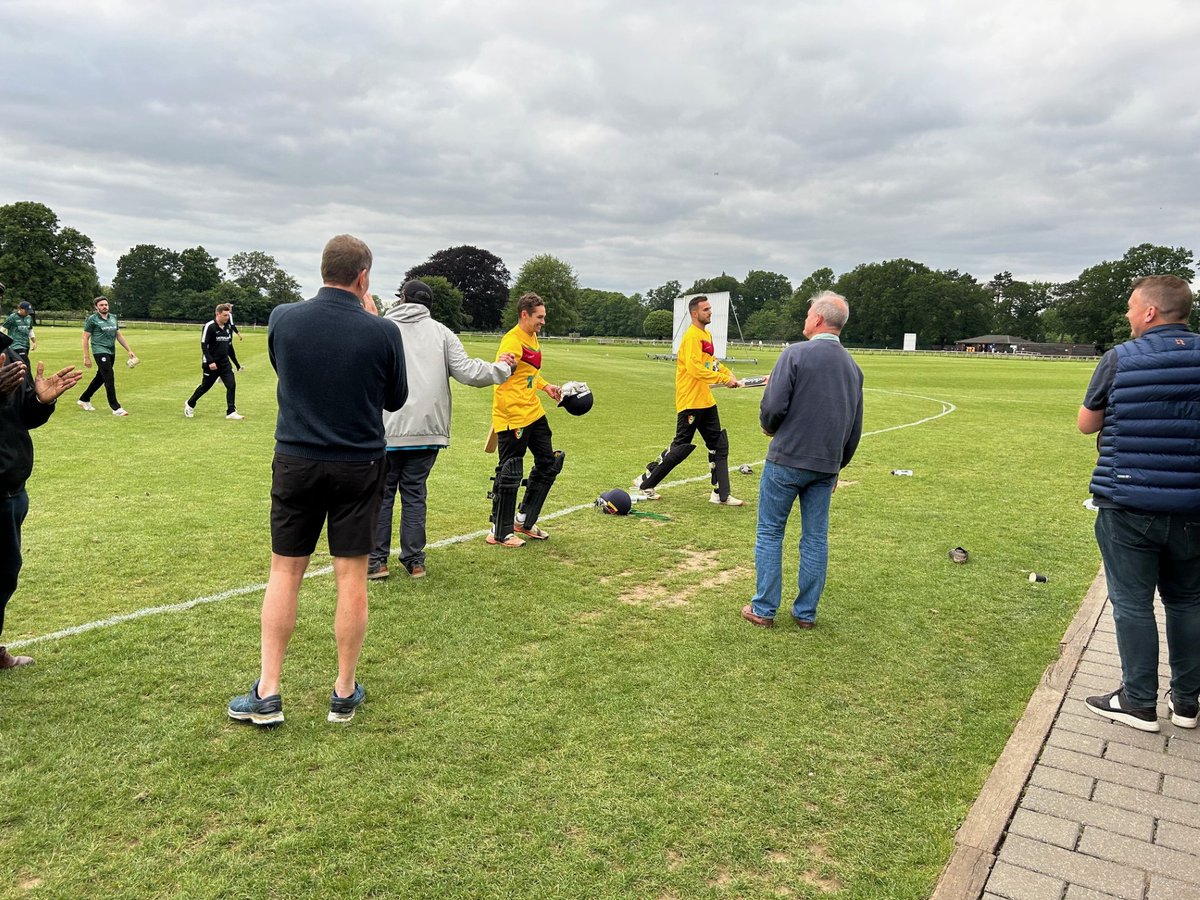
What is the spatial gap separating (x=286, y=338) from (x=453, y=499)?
5371 millimetres

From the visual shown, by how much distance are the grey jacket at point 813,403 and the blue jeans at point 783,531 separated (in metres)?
0.15

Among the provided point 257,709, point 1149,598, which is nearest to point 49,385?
point 257,709

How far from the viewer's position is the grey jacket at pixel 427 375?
223 inches

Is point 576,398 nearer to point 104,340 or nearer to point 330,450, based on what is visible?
point 330,450

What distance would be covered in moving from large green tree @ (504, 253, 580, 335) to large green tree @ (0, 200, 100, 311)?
50.6 m

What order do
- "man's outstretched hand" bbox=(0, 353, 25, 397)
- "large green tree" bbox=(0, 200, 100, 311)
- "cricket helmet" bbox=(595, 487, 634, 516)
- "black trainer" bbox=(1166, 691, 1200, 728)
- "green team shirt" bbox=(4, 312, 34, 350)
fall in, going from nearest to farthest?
1. "man's outstretched hand" bbox=(0, 353, 25, 397)
2. "black trainer" bbox=(1166, 691, 1200, 728)
3. "cricket helmet" bbox=(595, 487, 634, 516)
4. "green team shirt" bbox=(4, 312, 34, 350)
5. "large green tree" bbox=(0, 200, 100, 311)

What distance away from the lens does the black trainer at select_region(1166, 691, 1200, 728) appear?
3.91m

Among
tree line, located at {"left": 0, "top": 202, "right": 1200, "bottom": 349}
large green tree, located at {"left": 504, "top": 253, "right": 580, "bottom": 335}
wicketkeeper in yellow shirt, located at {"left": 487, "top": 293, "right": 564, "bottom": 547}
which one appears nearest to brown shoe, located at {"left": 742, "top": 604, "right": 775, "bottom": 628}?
wicketkeeper in yellow shirt, located at {"left": 487, "top": 293, "right": 564, "bottom": 547}

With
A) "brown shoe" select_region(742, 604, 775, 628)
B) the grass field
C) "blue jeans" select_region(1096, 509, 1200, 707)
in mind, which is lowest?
the grass field

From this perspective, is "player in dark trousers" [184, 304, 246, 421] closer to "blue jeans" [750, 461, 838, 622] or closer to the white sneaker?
the white sneaker

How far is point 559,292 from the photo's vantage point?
103 m

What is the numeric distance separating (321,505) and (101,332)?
42.4 ft

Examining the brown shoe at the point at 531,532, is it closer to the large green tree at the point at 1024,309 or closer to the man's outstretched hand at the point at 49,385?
the man's outstretched hand at the point at 49,385

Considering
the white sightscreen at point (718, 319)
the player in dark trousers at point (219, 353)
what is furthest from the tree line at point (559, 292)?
the player in dark trousers at point (219, 353)
